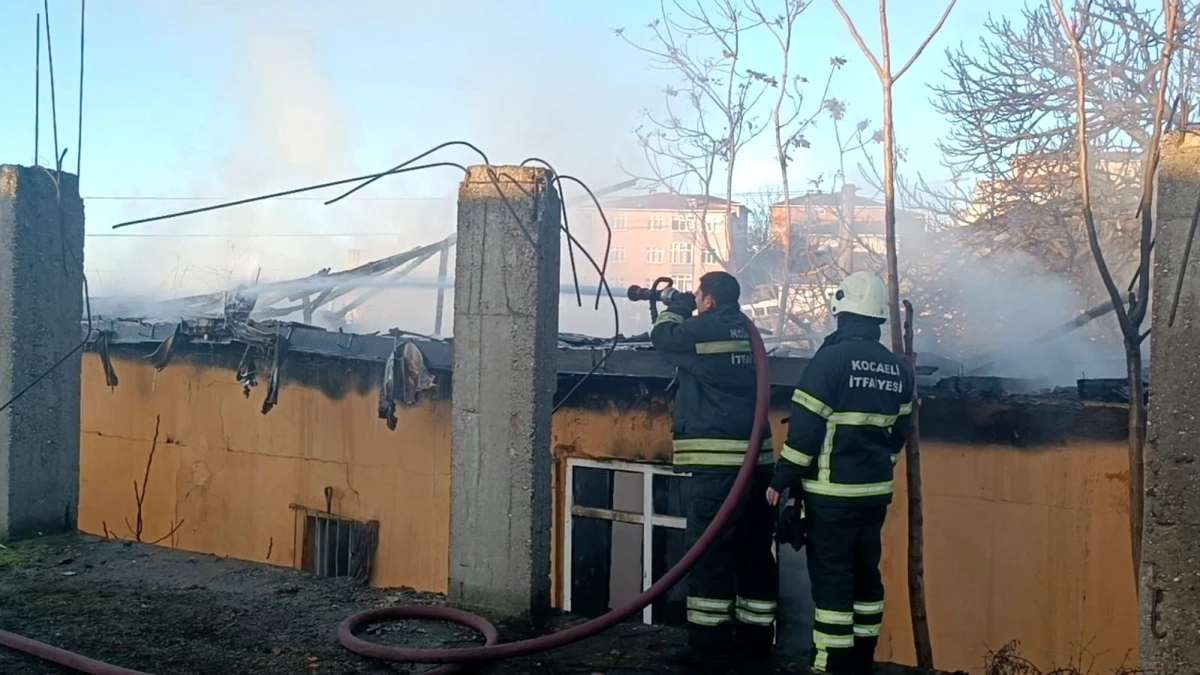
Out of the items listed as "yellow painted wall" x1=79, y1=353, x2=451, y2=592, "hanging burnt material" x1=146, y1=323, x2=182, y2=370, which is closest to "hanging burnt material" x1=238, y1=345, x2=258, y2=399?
"yellow painted wall" x1=79, y1=353, x2=451, y2=592

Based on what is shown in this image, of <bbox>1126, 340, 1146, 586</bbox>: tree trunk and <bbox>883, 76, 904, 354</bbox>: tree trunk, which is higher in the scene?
<bbox>883, 76, 904, 354</bbox>: tree trunk

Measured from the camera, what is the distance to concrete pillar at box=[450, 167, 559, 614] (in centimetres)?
462

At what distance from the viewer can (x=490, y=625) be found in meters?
4.33

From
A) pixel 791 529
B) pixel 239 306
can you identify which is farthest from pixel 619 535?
pixel 239 306

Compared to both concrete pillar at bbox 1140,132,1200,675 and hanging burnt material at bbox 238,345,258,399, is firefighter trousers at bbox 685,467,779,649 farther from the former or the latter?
hanging burnt material at bbox 238,345,258,399

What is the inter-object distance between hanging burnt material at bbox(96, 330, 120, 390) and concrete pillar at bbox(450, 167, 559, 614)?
618 cm

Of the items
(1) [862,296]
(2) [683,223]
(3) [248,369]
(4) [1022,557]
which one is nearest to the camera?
(1) [862,296]

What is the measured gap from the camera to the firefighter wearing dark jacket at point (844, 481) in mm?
4016

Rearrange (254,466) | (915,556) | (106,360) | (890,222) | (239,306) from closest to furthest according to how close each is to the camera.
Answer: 1. (915,556)
2. (890,222)
3. (239,306)
4. (254,466)
5. (106,360)

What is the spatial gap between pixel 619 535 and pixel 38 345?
445cm

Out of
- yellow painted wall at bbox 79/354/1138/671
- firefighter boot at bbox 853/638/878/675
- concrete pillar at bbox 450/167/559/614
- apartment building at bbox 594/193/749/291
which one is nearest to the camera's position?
firefighter boot at bbox 853/638/878/675

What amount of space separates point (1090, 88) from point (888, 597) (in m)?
7.36

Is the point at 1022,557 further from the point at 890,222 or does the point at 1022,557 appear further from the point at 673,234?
the point at 673,234

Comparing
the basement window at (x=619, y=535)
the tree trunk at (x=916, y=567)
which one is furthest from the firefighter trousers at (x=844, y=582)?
the basement window at (x=619, y=535)
